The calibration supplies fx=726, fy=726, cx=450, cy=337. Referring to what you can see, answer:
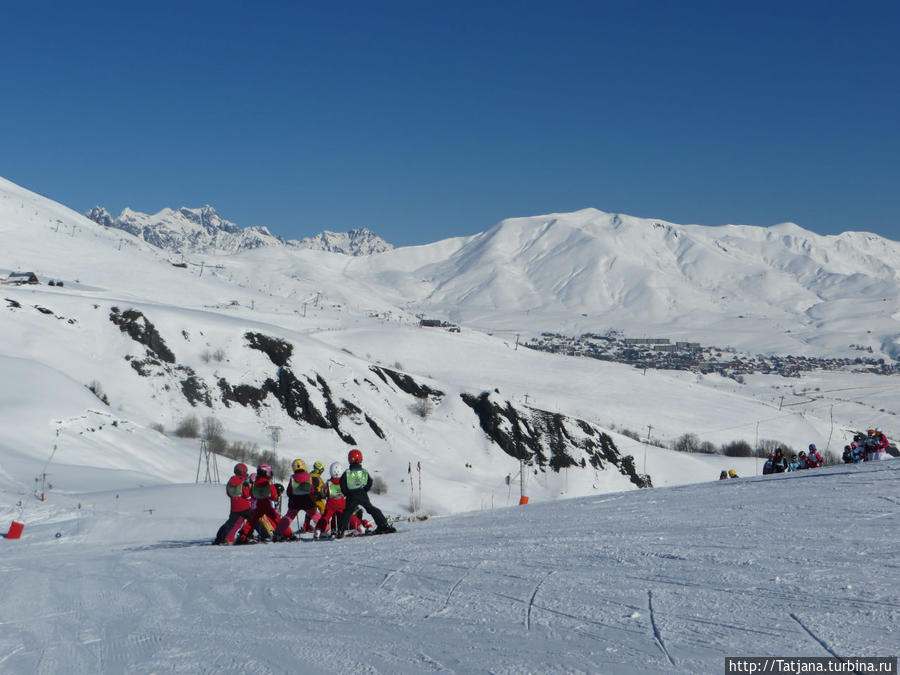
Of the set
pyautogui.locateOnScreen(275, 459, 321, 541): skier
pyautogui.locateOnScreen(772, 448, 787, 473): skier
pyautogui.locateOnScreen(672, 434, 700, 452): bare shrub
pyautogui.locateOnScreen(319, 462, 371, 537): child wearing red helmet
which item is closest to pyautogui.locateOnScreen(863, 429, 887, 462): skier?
pyautogui.locateOnScreen(772, 448, 787, 473): skier

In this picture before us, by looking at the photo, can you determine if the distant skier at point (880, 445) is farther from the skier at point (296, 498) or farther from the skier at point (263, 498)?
the skier at point (263, 498)

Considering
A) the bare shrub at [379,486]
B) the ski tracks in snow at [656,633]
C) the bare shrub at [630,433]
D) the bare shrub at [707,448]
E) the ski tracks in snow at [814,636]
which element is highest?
the ski tracks in snow at [814,636]

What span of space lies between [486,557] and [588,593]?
275 cm

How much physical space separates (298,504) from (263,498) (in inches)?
29.0

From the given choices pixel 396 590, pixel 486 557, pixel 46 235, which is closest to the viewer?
pixel 396 590

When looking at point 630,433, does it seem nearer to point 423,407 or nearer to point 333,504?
point 423,407

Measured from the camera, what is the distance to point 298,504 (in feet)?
50.3

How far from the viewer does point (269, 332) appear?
77.9m

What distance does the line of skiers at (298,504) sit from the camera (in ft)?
47.8

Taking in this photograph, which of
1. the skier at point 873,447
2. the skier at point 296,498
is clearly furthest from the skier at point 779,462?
the skier at point 296,498

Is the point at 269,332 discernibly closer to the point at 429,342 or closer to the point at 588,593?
the point at 429,342

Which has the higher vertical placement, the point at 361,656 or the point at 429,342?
the point at 429,342

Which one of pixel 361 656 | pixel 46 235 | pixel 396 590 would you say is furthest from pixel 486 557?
pixel 46 235

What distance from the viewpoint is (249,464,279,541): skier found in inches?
594
